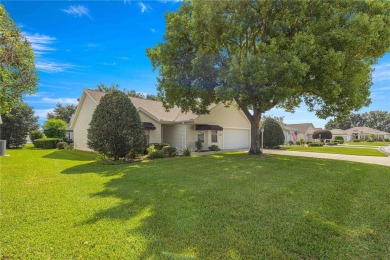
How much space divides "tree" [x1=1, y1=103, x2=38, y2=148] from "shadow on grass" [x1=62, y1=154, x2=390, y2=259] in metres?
26.3

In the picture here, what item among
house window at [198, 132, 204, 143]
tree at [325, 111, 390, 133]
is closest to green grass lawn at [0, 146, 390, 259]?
house window at [198, 132, 204, 143]

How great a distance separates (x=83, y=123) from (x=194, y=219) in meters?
19.9

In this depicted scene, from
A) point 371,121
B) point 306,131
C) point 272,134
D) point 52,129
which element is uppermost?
point 371,121

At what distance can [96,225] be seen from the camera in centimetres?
406

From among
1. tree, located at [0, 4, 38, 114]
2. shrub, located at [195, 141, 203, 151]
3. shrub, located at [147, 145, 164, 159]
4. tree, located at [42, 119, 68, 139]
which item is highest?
tree, located at [0, 4, 38, 114]

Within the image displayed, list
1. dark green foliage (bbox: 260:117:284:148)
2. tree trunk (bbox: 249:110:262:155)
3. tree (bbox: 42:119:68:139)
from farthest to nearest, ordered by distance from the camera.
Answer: tree (bbox: 42:119:68:139) → dark green foliage (bbox: 260:117:284:148) → tree trunk (bbox: 249:110:262:155)

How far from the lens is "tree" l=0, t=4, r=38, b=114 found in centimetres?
724

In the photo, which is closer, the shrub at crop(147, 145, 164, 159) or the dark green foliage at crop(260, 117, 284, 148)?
the shrub at crop(147, 145, 164, 159)

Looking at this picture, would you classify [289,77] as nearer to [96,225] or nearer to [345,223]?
[345,223]

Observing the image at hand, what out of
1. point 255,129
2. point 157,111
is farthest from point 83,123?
point 255,129

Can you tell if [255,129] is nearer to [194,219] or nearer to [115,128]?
[115,128]

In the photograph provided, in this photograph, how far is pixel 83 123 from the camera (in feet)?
68.5

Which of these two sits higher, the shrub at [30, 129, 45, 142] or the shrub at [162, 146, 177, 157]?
the shrub at [30, 129, 45, 142]

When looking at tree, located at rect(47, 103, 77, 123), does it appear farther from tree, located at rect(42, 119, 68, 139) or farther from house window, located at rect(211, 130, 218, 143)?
house window, located at rect(211, 130, 218, 143)
